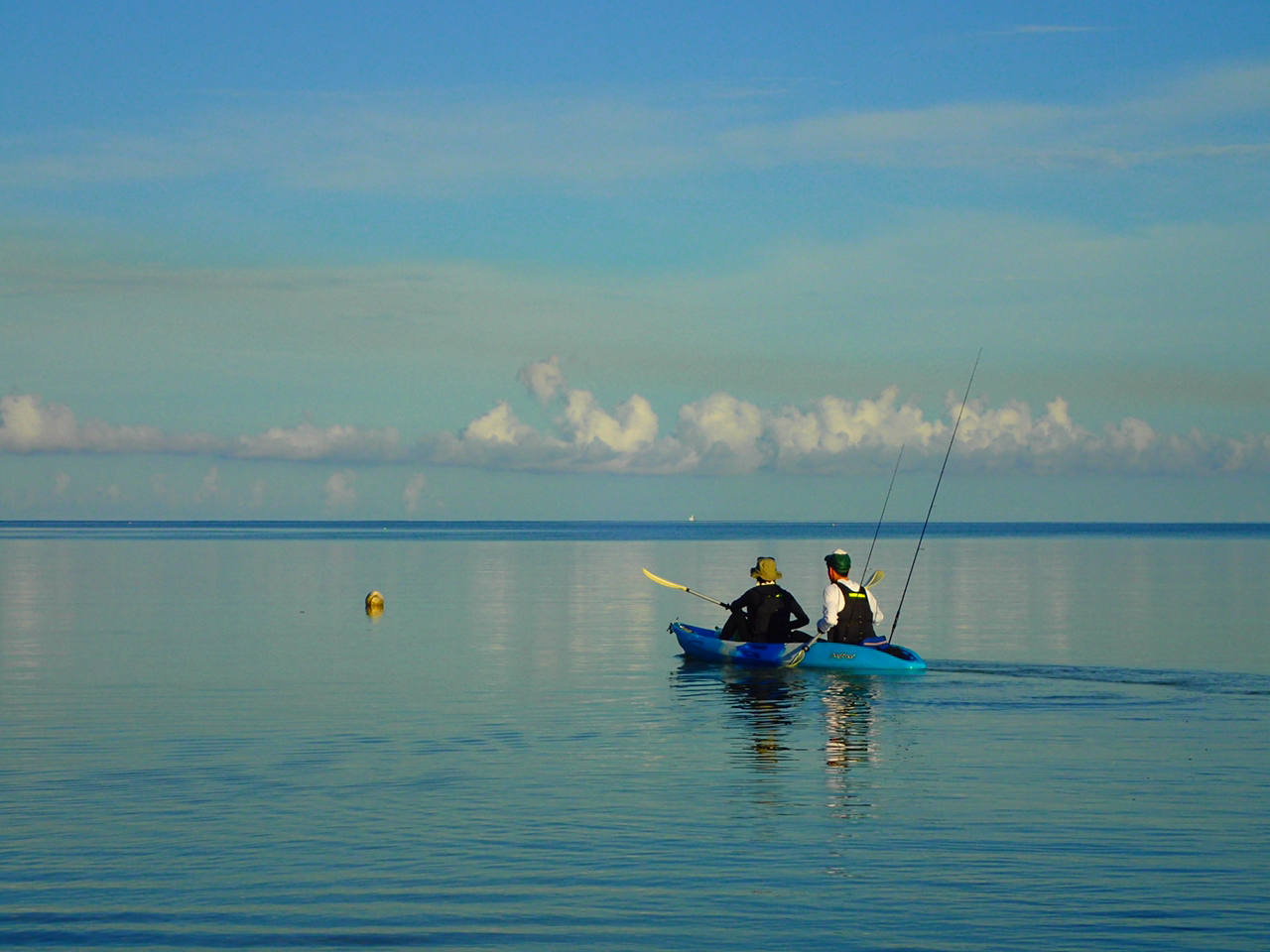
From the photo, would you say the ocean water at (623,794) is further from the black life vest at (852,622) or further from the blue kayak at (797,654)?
the black life vest at (852,622)

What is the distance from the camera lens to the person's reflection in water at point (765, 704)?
655 inches

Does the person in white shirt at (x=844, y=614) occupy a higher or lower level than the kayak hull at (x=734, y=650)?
higher

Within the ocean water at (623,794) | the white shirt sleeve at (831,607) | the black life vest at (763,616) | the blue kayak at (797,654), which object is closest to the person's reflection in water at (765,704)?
the ocean water at (623,794)

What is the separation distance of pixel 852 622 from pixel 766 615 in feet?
5.90

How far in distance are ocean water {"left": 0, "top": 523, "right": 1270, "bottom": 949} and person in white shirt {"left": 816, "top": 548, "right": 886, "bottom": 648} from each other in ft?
3.10

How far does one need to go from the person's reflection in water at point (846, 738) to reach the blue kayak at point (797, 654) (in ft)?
1.13

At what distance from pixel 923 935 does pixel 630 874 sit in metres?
2.42

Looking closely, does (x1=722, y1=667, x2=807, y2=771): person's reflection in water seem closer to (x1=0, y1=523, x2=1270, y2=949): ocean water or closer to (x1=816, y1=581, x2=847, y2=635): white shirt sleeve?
(x1=0, y1=523, x2=1270, y2=949): ocean water

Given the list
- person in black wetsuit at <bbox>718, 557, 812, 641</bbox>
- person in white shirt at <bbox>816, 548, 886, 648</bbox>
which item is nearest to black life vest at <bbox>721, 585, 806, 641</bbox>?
person in black wetsuit at <bbox>718, 557, 812, 641</bbox>

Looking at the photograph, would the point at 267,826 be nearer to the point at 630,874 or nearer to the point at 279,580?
the point at 630,874

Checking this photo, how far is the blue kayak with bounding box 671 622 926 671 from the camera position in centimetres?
2373

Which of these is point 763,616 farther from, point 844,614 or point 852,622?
point 852,622

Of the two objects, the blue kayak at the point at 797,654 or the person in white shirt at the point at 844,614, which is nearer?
Answer: the blue kayak at the point at 797,654

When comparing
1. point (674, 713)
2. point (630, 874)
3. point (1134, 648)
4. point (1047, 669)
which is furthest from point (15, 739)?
point (1134, 648)
